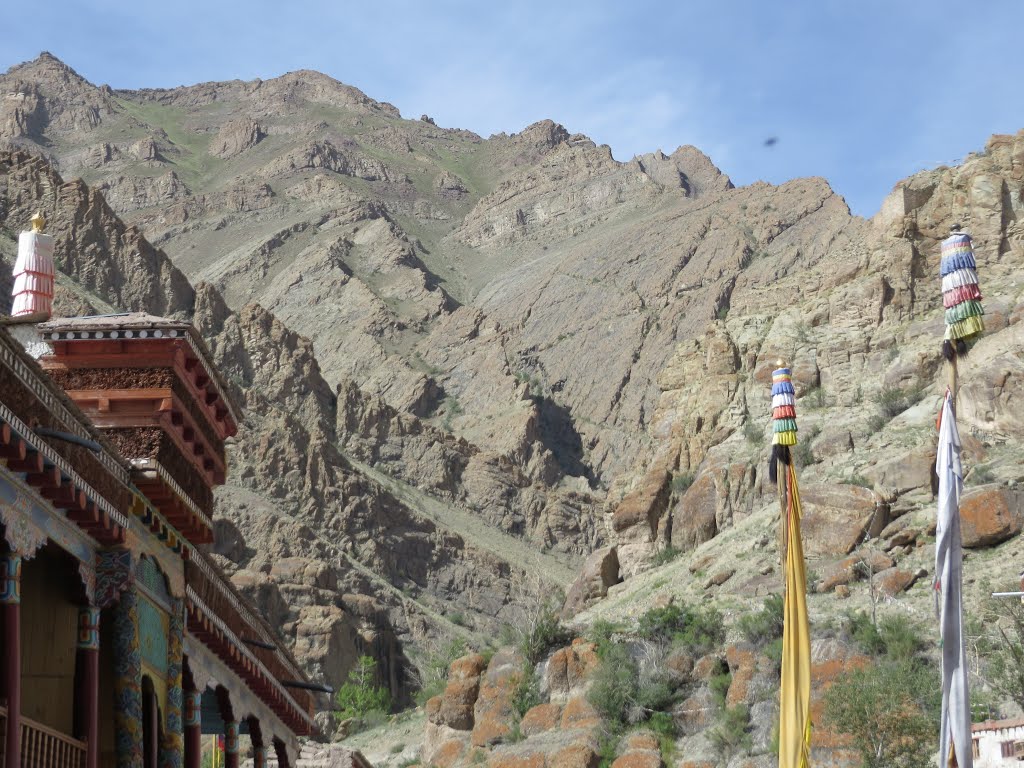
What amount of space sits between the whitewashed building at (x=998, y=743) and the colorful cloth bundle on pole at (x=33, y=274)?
22.4 meters

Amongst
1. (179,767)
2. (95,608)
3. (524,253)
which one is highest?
(524,253)

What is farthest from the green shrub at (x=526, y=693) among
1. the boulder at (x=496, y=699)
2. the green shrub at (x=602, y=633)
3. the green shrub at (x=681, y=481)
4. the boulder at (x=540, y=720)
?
the green shrub at (x=681, y=481)

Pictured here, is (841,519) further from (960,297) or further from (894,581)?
(960,297)

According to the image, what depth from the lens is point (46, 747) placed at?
1433 centimetres

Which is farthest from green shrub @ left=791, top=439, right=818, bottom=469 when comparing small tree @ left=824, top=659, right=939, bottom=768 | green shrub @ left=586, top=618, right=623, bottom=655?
small tree @ left=824, top=659, right=939, bottom=768

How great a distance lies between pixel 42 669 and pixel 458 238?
161440 mm

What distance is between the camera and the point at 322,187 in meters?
170

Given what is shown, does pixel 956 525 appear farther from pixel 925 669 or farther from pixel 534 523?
A: pixel 534 523

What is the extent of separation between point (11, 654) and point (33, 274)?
791 cm

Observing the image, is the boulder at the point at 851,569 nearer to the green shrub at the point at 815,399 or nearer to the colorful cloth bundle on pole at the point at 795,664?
the green shrub at the point at 815,399

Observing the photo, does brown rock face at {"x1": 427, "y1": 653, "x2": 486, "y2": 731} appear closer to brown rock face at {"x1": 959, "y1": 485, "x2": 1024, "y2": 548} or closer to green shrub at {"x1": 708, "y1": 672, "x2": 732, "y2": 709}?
green shrub at {"x1": 708, "y1": 672, "x2": 732, "y2": 709}

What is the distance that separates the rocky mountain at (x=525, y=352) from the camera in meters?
59.4

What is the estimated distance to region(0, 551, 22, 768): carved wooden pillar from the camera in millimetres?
12844

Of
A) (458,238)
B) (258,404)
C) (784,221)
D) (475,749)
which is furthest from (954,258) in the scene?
(458,238)
